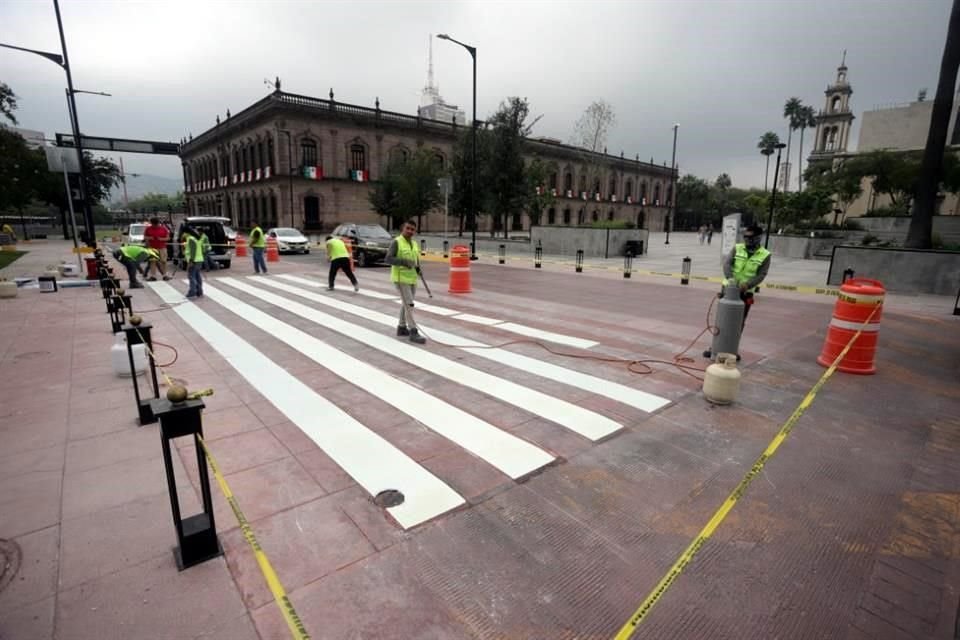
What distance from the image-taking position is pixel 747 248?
6969mm

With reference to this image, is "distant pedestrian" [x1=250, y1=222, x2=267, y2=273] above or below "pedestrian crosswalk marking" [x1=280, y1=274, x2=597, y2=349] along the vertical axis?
above

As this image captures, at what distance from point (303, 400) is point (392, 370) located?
1.41 metres

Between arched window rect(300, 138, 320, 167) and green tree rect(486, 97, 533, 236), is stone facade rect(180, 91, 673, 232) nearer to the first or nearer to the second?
arched window rect(300, 138, 320, 167)

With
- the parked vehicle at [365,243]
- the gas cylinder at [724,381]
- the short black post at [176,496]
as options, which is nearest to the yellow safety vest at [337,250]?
the parked vehicle at [365,243]

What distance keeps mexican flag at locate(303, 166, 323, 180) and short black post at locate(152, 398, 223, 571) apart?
45964 mm

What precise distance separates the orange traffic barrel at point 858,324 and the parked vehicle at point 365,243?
50.8 ft

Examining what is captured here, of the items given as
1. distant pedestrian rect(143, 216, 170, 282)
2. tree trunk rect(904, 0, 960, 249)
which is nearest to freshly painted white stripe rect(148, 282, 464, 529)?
distant pedestrian rect(143, 216, 170, 282)

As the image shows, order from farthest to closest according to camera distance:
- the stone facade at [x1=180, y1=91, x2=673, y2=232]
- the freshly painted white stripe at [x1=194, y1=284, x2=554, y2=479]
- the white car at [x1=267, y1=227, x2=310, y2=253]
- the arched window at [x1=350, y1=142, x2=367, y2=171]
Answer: the arched window at [x1=350, y1=142, x2=367, y2=171] → the stone facade at [x1=180, y1=91, x2=673, y2=232] → the white car at [x1=267, y1=227, x2=310, y2=253] → the freshly painted white stripe at [x1=194, y1=284, x2=554, y2=479]

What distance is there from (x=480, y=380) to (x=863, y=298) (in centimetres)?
560

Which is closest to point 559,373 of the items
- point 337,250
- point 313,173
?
point 337,250

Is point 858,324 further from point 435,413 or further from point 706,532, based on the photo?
point 435,413

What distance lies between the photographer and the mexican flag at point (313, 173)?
4416 centimetres

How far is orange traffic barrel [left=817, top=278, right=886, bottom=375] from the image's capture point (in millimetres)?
6695

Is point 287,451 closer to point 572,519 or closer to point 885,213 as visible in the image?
point 572,519
